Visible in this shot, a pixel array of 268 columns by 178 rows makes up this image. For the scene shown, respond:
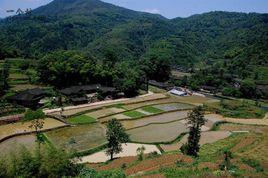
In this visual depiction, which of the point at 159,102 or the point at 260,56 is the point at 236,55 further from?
the point at 159,102

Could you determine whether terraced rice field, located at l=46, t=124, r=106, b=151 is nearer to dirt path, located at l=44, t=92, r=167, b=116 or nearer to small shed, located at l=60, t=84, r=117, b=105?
dirt path, located at l=44, t=92, r=167, b=116

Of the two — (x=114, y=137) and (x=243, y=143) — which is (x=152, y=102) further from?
(x=114, y=137)

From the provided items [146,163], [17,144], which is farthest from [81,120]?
[146,163]

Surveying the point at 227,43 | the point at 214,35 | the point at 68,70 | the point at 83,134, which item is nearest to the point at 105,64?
the point at 68,70

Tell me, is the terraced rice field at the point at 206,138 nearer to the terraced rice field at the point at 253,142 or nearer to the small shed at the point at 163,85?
the terraced rice field at the point at 253,142

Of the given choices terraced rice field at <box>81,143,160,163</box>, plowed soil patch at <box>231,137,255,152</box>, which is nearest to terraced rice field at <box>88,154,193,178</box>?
terraced rice field at <box>81,143,160,163</box>

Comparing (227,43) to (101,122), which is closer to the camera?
(101,122)

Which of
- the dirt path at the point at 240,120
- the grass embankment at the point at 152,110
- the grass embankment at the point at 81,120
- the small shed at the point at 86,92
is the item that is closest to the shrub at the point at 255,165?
the grass embankment at the point at 81,120
